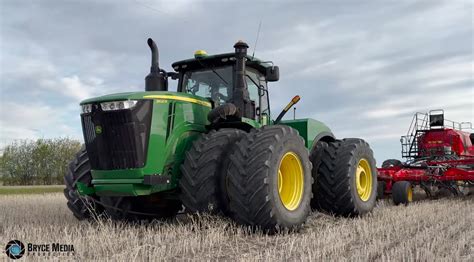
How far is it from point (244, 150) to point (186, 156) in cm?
72

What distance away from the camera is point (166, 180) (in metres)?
5.16

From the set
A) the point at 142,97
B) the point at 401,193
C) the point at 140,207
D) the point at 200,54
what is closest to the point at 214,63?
the point at 200,54

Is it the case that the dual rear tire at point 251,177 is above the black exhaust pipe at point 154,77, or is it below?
below

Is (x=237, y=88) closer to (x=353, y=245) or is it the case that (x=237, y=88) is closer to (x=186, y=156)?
(x=186, y=156)

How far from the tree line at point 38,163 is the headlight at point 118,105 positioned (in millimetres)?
37529

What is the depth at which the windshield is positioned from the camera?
6441 mm

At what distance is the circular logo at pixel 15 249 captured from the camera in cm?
392

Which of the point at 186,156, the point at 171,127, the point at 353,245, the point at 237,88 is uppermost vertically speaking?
the point at 237,88

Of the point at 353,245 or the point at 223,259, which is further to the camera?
the point at 353,245

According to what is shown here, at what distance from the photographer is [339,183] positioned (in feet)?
21.7

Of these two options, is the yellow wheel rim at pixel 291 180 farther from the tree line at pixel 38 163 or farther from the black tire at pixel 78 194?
the tree line at pixel 38 163

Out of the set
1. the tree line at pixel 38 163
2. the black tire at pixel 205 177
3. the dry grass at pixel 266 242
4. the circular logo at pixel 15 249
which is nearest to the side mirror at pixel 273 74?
the black tire at pixel 205 177

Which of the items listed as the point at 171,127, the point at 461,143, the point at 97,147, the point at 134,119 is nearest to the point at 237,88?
the point at 171,127

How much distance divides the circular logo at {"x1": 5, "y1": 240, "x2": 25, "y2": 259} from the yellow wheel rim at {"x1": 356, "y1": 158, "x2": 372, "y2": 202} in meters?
5.22
